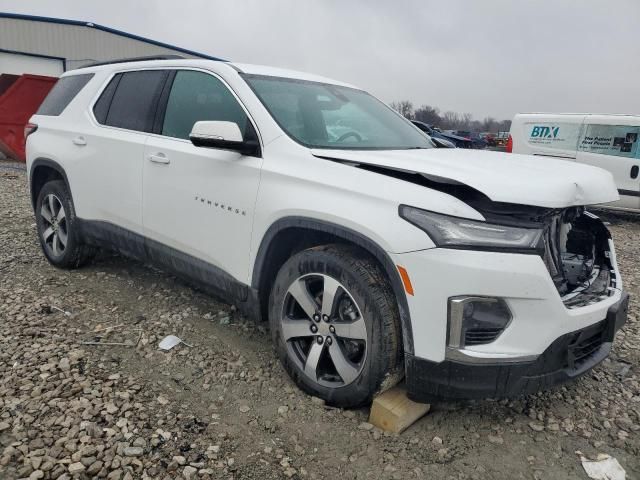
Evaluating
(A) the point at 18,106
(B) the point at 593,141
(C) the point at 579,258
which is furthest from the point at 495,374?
(A) the point at 18,106

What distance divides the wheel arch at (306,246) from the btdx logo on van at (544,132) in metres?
8.68

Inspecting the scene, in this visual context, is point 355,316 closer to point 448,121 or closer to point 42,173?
point 42,173

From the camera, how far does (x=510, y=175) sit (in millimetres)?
2248

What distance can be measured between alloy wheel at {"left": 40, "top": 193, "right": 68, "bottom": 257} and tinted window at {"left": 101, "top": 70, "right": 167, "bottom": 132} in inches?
39.4

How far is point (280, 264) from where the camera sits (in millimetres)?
2906

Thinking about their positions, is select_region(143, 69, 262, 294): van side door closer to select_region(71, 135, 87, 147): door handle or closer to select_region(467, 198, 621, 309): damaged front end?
A: select_region(71, 135, 87, 147): door handle

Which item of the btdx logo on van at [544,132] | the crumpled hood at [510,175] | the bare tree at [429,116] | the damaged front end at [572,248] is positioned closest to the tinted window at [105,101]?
the crumpled hood at [510,175]

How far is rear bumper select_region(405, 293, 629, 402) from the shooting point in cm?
213

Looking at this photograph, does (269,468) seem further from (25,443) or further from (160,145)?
(160,145)

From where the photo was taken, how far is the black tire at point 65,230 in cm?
421

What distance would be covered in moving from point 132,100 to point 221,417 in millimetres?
2445

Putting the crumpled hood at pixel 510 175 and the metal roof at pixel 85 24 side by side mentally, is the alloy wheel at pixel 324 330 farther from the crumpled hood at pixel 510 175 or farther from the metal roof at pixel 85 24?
the metal roof at pixel 85 24

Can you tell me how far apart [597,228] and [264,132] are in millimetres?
2037

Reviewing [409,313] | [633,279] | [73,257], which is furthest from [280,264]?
[633,279]
